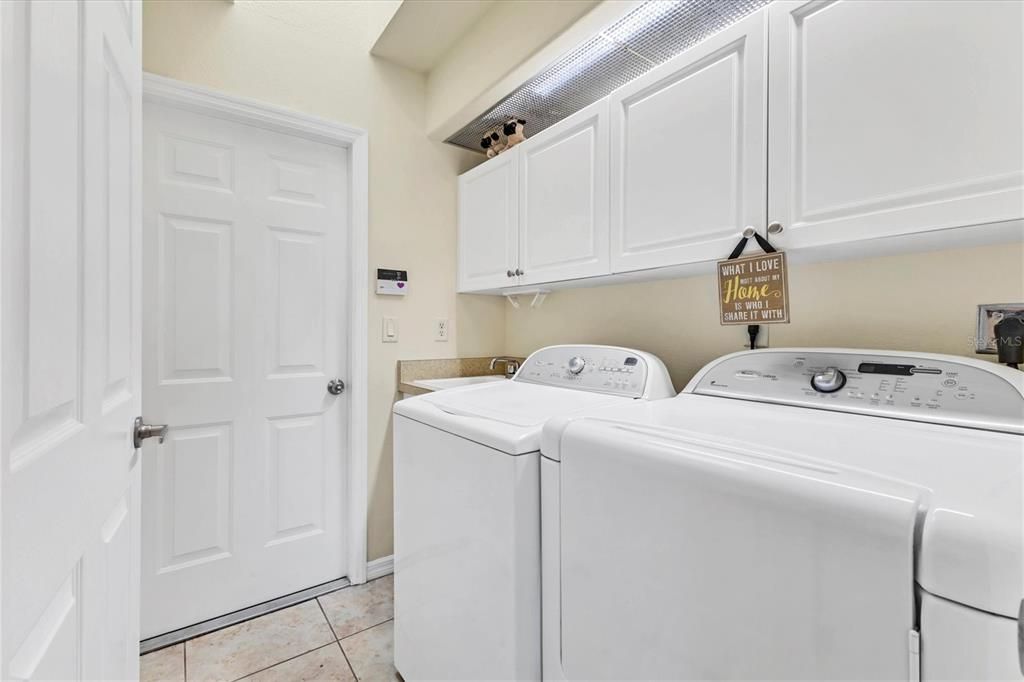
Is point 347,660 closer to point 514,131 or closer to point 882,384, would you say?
Result: point 882,384

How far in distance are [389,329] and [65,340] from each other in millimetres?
1589

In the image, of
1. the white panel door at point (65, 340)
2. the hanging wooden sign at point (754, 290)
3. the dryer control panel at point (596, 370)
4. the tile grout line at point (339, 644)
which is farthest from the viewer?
the tile grout line at point (339, 644)

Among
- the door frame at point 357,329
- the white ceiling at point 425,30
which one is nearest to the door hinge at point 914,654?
the door frame at point 357,329

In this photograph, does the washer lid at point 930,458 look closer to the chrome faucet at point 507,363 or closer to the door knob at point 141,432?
the door knob at point 141,432

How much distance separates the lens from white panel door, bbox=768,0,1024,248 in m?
0.81

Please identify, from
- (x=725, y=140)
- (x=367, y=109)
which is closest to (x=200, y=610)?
(x=367, y=109)

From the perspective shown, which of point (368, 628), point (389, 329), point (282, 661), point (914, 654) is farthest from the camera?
point (389, 329)

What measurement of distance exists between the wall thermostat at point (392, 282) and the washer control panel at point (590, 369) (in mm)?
764

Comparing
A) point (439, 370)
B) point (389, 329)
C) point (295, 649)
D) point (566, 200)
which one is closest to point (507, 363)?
point (439, 370)

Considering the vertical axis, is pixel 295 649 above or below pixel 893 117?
below

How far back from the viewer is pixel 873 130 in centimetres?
96

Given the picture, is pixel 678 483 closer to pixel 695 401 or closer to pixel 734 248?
pixel 695 401

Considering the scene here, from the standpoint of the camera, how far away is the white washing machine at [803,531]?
0.49 m

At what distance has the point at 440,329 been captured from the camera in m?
2.33
